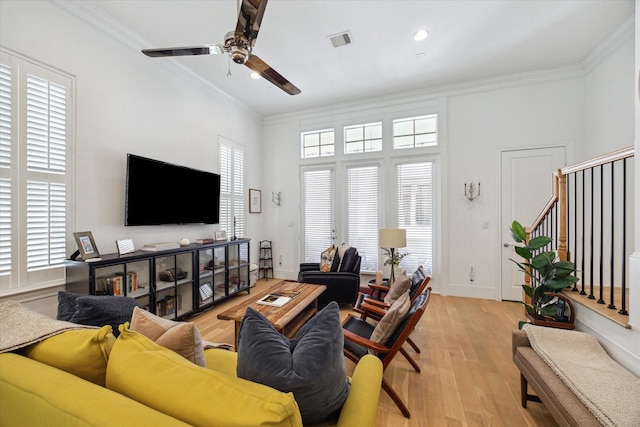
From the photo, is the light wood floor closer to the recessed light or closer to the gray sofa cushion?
the gray sofa cushion

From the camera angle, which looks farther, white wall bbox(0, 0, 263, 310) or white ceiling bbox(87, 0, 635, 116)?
white ceiling bbox(87, 0, 635, 116)

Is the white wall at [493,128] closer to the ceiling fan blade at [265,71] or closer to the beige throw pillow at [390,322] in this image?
the ceiling fan blade at [265,71]

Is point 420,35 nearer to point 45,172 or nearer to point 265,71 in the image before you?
point 265,71

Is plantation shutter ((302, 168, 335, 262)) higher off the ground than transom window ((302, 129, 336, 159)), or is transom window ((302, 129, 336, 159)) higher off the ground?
transom window ((302, 129, 336, 159))

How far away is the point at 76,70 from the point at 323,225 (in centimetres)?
391

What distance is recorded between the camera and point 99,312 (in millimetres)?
1432

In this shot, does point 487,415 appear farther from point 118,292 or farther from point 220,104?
point 220,104

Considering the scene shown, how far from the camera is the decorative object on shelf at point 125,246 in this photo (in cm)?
279

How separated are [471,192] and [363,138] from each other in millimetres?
2056

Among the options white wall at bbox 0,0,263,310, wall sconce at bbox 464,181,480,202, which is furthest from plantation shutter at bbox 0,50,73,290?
wall sconce at bbox 464,181,480,202

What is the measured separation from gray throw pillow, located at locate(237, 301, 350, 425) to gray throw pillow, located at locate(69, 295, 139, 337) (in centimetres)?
94

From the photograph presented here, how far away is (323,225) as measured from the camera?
5.15 m

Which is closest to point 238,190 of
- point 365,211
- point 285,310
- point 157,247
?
point 157,247

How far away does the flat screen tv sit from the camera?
297 cm
